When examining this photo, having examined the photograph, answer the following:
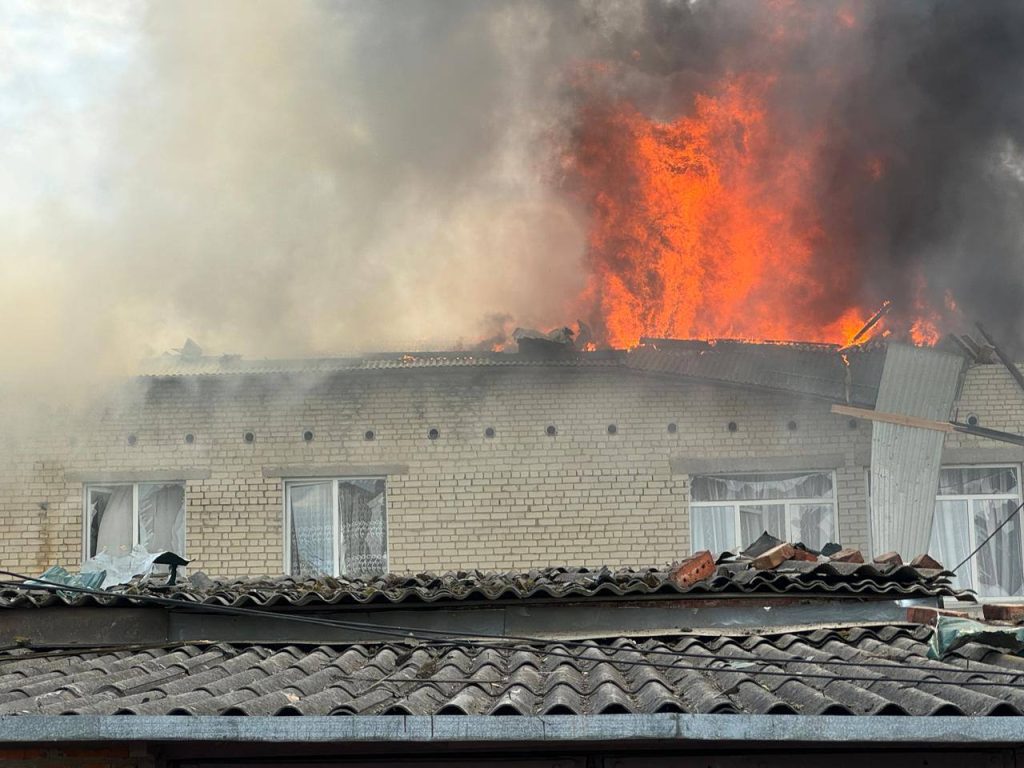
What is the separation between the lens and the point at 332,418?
16.2 metres

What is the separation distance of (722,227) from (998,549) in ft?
17.1

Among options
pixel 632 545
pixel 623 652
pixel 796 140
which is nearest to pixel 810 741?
pixel 623 652

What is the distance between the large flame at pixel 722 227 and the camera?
15766 millimetres

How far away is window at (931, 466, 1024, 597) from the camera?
51.3ft

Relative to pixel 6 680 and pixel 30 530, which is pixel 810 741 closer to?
pixel 6 680

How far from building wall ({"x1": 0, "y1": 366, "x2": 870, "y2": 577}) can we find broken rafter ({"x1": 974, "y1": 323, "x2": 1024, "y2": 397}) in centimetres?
179

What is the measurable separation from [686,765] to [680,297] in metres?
11.2

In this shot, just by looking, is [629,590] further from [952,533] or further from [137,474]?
[137,474]

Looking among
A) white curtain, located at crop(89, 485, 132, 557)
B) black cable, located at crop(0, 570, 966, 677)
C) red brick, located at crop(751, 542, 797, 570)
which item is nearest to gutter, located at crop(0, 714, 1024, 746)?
black cable, located at crop(0, 570, 966, 677)

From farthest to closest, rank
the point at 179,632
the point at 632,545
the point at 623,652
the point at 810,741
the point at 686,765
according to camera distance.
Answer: the point at 632,545 < the point at 179,632 < the point at 623,652 < the point at 686,765 < the point at 810,741

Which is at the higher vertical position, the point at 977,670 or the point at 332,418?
the point at 332,418

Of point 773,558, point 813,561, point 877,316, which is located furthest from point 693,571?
point 877,316

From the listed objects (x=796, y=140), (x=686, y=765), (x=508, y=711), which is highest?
(x=796, y=140)

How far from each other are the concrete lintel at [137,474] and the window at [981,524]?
9.17 m
